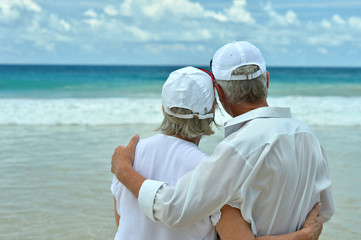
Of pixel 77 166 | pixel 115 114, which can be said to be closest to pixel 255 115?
pixel 77 166

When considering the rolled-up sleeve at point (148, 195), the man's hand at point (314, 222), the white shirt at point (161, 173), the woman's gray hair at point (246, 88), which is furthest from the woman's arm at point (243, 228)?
the woman's gray hair at point (246, 88)

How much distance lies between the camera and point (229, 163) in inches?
63.3

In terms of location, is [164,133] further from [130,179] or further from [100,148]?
[100,148]

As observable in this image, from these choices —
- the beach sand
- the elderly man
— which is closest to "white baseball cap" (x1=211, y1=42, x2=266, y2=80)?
the elderly man

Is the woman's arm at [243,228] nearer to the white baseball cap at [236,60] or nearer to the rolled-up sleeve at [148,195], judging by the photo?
the rolled-up sleeve at [148,195]

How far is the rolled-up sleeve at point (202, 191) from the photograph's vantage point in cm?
161

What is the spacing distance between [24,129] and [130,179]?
332 inches

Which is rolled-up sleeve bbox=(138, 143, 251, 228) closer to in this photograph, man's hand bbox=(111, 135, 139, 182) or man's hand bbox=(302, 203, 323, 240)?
man's hand bbox=(111, 135, 139, 182)

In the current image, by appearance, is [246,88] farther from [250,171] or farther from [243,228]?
[243,228]

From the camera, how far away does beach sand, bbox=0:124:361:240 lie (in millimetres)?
4188

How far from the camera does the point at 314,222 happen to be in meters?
1.77

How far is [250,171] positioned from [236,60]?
17.4 inches

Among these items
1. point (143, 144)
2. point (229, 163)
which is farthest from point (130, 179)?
point (229, 163)

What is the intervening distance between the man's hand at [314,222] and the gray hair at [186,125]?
0.53 meters
